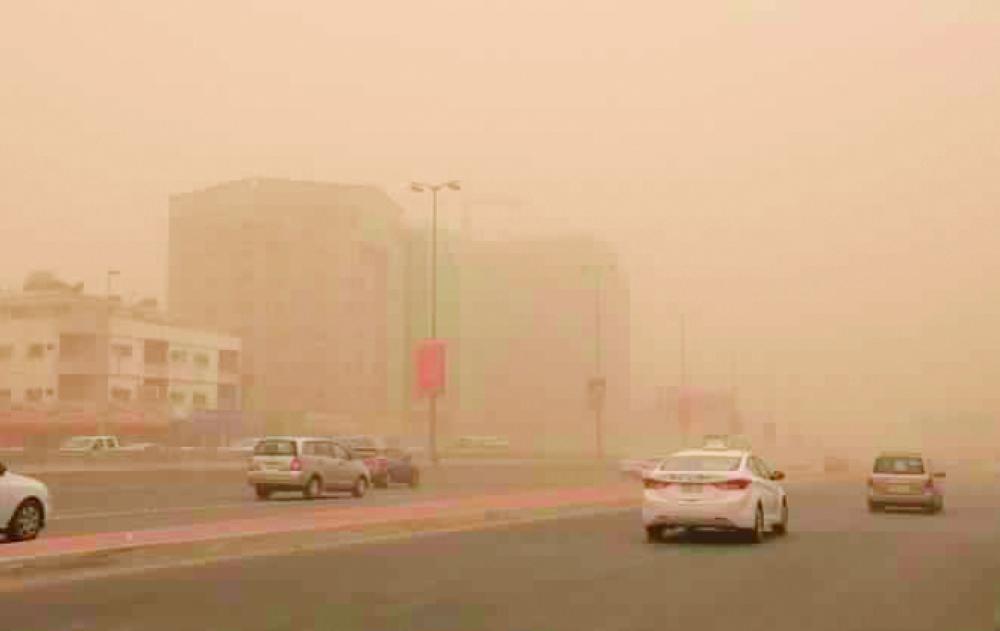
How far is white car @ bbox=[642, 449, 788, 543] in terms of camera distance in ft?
68.0

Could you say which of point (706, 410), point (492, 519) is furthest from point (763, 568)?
point (706, 410)

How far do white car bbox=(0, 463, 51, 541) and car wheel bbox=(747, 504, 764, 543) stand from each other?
38.2 ft

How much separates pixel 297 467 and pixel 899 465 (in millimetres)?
16526

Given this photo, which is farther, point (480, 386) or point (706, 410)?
point (480, 386)

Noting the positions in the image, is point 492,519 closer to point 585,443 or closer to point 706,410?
point 706,410

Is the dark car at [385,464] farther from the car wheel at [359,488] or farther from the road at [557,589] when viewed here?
the road at [557,589]

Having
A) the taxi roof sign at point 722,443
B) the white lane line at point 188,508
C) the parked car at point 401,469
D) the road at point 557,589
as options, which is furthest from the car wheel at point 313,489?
the taxi roof sign at point 722,443

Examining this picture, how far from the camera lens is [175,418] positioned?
84.9 metres

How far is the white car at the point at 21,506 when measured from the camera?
18.9 meters

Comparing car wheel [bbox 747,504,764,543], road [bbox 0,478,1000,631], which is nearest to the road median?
road [bbox 0,478,1000,631]

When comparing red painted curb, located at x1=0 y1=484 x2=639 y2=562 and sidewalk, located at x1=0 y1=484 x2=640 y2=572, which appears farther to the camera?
red painted curb, located at x1=0 y1=484 x2=639 y2=562

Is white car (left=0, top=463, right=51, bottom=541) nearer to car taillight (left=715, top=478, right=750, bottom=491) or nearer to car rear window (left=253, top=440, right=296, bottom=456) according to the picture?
car taillight (left=715, top=478, right=750, bottom=491)

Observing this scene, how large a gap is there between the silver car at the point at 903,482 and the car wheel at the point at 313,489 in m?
15.3

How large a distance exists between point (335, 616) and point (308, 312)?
12801cm
